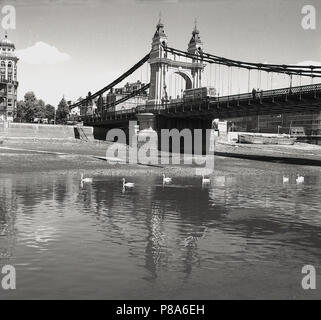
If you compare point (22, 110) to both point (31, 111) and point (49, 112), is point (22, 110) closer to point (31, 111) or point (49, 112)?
point (31, 111)

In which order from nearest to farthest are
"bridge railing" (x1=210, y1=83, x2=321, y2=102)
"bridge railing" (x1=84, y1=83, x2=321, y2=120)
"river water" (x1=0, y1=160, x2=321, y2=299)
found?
"river water" (x1=0, y1=160, x2=321, y2=299)
"bridge railing" (x1=210, y1=83, x2=321, y2=102)
"bridge railing" (x1=84, y1=83, x2=321, y2=120)

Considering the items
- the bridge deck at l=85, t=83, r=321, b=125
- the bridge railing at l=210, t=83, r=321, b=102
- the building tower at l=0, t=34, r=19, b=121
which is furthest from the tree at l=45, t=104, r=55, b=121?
the bridge railing at l=210, t=83, r=321, b=102

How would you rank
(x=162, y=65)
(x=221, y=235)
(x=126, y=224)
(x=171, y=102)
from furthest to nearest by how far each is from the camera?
(x=162, y=65) < (x=171, y=102) < (x=126, y=224) < (x=221, y=235)

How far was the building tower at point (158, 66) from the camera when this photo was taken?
96.0 m

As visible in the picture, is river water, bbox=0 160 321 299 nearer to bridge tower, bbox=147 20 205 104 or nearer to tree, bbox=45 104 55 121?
bridge tower, bbox=147 20 205 104

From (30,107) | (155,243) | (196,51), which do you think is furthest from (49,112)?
(155,243)

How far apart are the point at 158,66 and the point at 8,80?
67.6m

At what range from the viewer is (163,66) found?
98125 millimetres

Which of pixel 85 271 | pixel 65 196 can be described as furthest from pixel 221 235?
pixel 65 196

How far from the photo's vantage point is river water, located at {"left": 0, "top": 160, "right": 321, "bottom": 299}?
37.0ft

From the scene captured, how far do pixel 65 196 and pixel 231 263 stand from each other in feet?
45.8

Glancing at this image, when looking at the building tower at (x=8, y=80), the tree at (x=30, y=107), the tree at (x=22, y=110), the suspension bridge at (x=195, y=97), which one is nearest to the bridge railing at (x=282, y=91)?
the suspension bridge at (x=195, y=97)
